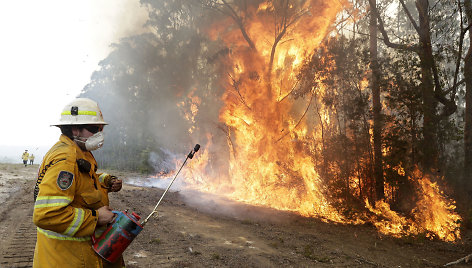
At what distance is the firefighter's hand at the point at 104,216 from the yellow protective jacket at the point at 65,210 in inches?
2.5

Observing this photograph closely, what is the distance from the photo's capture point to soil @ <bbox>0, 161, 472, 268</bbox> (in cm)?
625

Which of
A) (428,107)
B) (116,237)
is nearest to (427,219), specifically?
(428,107)

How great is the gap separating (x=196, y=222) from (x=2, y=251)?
4963 millimetres

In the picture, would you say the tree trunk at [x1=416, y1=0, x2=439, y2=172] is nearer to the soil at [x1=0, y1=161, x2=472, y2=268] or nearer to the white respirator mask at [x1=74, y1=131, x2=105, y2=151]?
the soil at [x1=0, y1=161, x2=472, y2=268]

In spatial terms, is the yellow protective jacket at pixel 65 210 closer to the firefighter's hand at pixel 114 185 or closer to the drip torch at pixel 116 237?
the drip torch at pixel 116 237

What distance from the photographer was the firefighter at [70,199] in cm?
241

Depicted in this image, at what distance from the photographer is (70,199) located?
2477 mm

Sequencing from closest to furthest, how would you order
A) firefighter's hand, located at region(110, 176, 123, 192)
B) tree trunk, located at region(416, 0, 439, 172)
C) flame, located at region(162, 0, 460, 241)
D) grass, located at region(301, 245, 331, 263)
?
firefighter's hand, located at region(110, 176, 123, 192) < grass, located at region(301, 245, 331, 263) < tree trunk, located at region(416, 0, 439, 172) < flame, located at region(162, 0, 460, 241)

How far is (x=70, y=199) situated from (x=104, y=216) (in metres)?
0.37

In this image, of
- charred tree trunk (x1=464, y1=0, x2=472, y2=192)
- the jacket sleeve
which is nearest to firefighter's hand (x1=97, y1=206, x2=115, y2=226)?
the jacket sleeve

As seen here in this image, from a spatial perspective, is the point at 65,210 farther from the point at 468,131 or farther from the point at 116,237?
the point at 468,131

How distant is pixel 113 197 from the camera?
1271 centimetres

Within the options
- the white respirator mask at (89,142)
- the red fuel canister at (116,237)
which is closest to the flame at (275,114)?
the red fuel canister at (116,237)

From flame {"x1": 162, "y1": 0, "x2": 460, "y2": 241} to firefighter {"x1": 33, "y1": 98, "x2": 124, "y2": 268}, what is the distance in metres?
9.39
